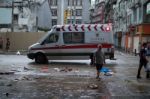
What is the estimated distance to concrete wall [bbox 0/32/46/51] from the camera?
55.9 m

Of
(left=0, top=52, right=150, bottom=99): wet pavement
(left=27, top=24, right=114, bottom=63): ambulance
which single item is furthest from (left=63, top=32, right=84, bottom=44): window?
(left=0, top=52, right=150, bottom=99): wet pavement

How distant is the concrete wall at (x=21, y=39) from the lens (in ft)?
183

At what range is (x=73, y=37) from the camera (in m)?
30.3

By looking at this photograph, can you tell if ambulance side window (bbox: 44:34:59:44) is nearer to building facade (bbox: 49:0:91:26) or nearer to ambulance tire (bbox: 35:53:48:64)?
ambulance tire (bbox: 35:53:48:64)

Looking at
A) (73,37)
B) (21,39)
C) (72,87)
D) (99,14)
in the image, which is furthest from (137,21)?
(99,14)

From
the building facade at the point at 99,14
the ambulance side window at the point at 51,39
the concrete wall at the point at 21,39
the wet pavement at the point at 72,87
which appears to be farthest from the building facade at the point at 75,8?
the wet pavement at the point at 72,87

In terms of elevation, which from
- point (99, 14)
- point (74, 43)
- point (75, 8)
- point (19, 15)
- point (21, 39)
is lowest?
point (21, 39)

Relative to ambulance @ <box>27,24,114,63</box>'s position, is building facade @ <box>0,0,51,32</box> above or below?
above

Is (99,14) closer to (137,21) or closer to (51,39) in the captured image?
(137,21)

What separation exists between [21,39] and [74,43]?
26.9 metres

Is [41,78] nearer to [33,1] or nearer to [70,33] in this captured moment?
[70,33]

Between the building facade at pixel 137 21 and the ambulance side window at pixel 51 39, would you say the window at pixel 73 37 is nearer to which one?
the ambulance side window at pixel 51 39

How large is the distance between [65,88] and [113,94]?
7.01 ft

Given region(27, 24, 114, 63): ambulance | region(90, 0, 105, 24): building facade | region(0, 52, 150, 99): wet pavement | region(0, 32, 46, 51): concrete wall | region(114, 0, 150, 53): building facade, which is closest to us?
region(0, 52, 150, 99): wet pavement
